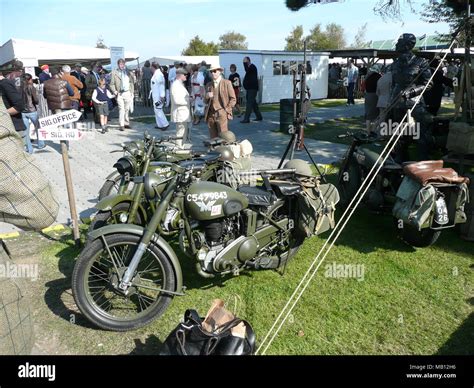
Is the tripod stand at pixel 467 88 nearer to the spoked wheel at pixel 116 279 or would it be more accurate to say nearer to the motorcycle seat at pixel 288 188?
the motorcycle seat at pixel 288 188

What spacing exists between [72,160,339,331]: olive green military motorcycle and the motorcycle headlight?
1.28m

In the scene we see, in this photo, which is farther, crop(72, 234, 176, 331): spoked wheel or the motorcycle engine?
the motorcycle engine

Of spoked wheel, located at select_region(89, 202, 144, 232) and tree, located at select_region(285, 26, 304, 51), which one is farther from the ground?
tree, located at select_region(285, 26, 304, 51)

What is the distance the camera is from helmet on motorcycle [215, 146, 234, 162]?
509 centimetres

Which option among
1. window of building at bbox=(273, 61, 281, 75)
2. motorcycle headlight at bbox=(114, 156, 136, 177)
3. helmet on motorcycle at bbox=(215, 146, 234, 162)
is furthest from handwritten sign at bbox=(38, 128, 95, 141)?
window of building at bbox=(273, 61, 281, 75)

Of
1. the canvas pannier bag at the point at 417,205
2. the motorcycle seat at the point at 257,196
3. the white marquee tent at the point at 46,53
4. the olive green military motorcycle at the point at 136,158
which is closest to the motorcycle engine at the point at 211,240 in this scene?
the motorcycle seat at the point at 257,196

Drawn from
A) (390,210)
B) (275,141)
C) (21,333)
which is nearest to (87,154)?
(275,141)

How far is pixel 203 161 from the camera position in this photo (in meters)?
4.19

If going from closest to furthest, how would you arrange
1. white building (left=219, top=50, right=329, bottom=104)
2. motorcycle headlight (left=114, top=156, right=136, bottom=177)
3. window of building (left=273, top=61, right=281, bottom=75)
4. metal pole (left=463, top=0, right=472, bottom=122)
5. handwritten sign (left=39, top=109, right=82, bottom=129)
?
handwritten sign (left=39, top=109, right=82, bottom=129), motorcycle headlight (left=114, top=156, right=136, bottom=177), metal pole (left=463, top=0, right=472, bottom=122), white building (left=219, top=50, right=329, bottom=104), window of building (left=273, top=61, right=281, bottom=75)

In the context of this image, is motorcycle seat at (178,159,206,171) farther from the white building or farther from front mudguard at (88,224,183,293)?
the white building

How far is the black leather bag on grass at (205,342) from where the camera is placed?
2.49 metres

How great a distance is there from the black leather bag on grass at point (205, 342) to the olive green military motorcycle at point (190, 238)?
647mm
